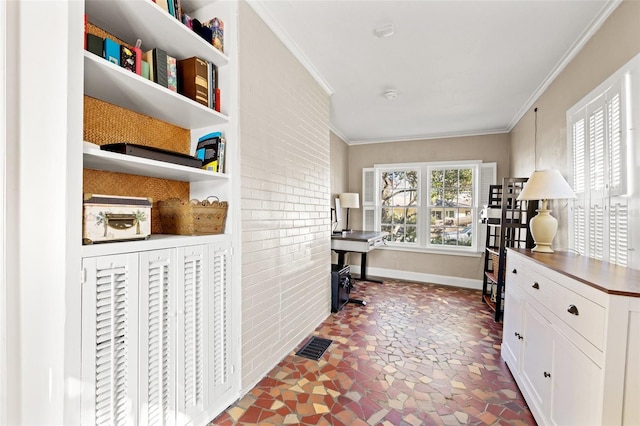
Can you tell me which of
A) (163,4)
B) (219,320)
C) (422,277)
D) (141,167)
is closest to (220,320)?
(219,320)

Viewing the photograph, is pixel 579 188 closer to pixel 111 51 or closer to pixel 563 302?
pixel 563 302

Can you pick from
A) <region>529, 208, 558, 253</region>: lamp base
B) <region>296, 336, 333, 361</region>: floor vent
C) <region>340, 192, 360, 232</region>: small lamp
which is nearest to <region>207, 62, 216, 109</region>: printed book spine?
<region>296, 336, 333, 361</region>: floor vent

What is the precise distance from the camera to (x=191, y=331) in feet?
4.91

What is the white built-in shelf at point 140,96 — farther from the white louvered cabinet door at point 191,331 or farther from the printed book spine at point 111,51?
the white louvered cabinet door at point 191,331

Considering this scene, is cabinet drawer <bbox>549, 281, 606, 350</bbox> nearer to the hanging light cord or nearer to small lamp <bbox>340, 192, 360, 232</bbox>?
the hanging light cord

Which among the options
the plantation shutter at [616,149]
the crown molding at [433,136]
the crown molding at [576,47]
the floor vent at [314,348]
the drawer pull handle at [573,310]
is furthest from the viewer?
the crown molding at [433,136]

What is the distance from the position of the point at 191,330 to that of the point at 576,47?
342 centimetres

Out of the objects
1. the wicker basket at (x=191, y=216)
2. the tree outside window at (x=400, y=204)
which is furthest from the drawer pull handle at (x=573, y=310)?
the tree outside window at (x=400, y=204)

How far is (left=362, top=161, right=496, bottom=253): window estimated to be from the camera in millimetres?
4598

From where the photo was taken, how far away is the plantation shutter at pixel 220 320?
1.63 metres

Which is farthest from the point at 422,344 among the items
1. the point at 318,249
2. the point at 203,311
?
the point at 203,311

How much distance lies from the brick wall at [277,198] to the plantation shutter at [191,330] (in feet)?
1.12

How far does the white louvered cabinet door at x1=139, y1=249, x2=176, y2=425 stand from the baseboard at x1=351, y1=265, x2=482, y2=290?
163 inches

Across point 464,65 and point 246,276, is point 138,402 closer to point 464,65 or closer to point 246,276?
point 246,276
